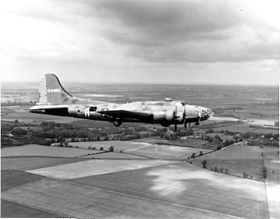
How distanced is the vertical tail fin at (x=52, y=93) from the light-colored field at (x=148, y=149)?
104 m

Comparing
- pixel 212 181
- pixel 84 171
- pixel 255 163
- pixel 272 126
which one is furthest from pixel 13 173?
pixel 272 126

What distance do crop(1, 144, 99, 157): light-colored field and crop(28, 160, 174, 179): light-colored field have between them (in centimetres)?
1435

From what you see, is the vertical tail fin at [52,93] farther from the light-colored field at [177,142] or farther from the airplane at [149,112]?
the light-colored field at [177,142]

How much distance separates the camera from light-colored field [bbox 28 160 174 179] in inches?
4579

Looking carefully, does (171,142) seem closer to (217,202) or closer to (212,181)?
(212,181)

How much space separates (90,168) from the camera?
404 feet

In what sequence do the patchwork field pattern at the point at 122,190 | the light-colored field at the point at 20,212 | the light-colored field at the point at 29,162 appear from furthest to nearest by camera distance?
1. the light-colored field at the point at 29,162
2. the patchwork field pattern at the point at 122,190
3. the light-colored field at the point at 20,212

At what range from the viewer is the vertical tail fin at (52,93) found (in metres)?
38.5

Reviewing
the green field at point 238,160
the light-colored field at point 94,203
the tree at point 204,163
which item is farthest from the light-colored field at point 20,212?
the green field at point 238,160

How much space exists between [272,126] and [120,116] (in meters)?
181

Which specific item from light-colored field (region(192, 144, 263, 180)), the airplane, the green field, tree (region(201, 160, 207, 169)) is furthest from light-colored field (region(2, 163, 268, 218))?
the airplane

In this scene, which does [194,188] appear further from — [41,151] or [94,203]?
[41,151]

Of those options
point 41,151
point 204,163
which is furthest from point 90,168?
point 204,163

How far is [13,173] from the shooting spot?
380ft
